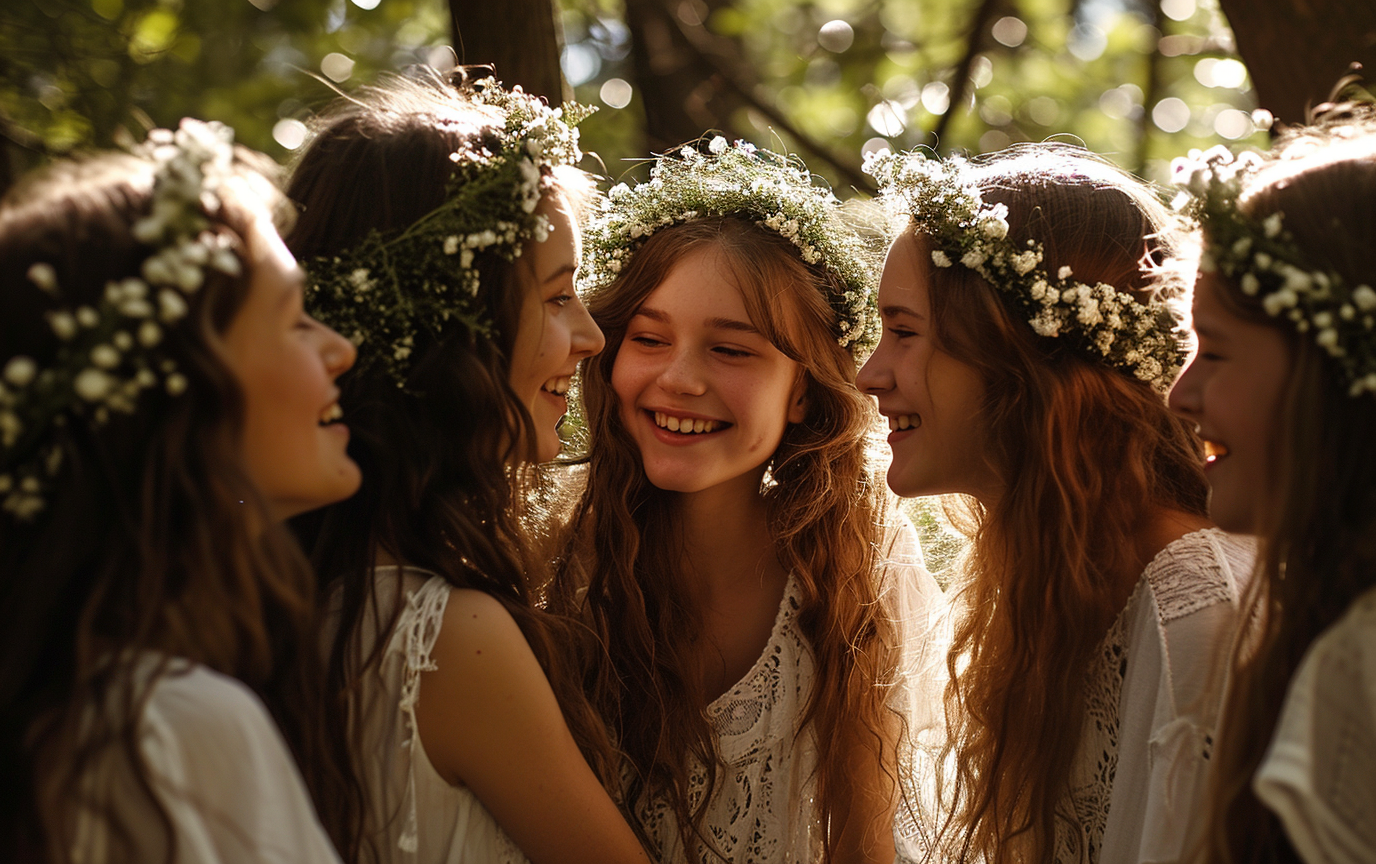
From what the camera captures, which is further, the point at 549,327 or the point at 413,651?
the point at 549,327

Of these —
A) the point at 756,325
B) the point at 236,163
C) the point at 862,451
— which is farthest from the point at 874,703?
the point at 236,163

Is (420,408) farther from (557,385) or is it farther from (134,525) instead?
(134,525)

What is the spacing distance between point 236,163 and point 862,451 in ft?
7.37

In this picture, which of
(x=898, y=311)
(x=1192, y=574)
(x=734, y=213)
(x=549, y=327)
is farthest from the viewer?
(x=734, y=213)

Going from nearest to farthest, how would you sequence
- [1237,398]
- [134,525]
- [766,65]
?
[134,525], [1237,398], [766,65]

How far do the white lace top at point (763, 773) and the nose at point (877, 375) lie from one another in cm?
73

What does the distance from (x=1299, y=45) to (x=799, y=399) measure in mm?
1712

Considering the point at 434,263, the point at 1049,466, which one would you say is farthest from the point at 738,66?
the point at 434,263

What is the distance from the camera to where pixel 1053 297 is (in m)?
2.80

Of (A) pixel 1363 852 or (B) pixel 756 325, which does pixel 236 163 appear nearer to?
(B) pixel 756 325

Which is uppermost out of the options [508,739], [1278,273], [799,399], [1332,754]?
[1278,273]

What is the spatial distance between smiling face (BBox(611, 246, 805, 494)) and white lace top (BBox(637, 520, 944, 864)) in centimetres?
54

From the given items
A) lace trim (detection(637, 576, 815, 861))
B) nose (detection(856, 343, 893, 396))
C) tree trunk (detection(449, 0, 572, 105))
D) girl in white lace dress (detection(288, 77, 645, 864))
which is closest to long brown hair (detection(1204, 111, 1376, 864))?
nose (detection(856, 343, 893, 396))

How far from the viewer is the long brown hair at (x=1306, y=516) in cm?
181
